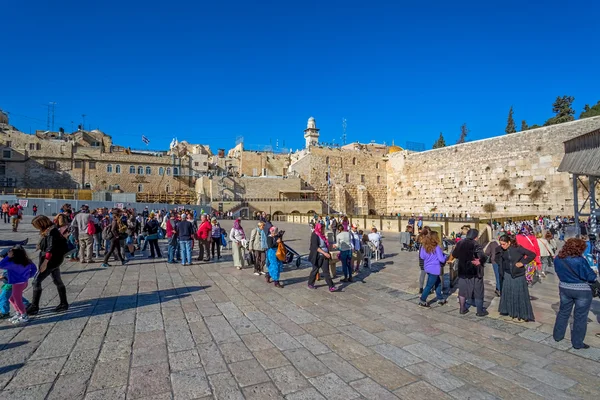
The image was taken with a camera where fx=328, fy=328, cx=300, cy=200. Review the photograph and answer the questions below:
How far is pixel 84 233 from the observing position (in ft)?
27.5

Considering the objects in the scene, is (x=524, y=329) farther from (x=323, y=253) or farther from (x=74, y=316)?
(x=74, y=316)

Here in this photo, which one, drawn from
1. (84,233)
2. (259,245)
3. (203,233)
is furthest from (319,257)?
(84,233)

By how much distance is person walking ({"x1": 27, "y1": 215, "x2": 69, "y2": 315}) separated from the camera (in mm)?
4523

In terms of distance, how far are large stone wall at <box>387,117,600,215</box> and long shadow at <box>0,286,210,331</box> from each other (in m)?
28.5

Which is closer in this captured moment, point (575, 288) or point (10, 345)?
point (10, 345)

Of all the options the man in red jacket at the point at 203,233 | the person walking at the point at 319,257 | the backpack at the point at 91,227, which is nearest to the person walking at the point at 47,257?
the backpack at the point at 91,227

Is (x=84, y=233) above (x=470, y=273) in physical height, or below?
above

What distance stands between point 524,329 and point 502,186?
93.3ft

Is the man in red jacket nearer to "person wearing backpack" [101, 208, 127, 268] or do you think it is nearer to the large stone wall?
"person wearing backpack" [101, 208, 127, 268]

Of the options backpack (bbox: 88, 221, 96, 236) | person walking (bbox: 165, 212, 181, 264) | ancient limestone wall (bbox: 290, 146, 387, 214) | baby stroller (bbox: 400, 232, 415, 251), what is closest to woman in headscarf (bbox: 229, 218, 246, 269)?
person walking (bbox: 165, 212, 181, 264)

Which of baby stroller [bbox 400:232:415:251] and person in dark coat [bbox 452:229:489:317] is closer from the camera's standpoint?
person in dark coat [bbox 452:229:489:317]

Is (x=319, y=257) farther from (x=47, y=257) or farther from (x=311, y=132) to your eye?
(x=311, y=132)

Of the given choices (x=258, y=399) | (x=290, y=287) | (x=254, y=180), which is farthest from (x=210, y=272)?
(x=254, y=180)

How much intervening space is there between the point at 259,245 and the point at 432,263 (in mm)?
3757
